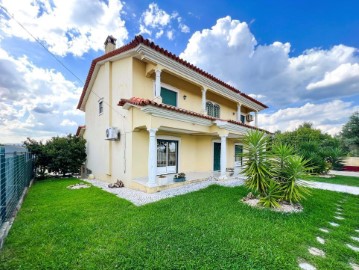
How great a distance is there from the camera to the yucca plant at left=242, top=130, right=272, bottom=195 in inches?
251

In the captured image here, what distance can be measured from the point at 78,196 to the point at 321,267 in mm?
8410

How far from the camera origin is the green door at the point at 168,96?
10730mm

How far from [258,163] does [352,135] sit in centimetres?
2763

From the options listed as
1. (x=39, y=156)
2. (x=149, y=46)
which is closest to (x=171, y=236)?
(x=149, y=46)

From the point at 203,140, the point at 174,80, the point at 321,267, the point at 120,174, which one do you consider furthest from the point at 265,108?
the point at 321,267

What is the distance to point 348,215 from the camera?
5793mm

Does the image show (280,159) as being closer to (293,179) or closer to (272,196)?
(293,179)

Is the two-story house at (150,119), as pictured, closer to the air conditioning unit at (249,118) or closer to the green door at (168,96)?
the green door at (168,96)

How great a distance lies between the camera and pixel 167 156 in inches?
440

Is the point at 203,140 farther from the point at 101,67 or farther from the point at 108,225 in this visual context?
the point at 108,225

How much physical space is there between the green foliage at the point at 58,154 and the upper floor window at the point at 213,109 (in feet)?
35.2

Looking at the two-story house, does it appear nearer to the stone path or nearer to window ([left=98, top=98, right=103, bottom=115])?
window ([left=98, top=98, right=103, bottom=115])

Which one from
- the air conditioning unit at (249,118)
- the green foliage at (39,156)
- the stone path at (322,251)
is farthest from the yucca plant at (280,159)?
the green foliage at (39,156)

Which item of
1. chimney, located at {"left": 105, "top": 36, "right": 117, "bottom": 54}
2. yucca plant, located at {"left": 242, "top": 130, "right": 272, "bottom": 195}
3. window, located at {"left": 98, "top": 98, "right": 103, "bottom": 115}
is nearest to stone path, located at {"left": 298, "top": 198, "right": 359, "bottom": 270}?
yucca plant, located at {"left": 242, "top": 130, "right": 272, "bottom": 195}
